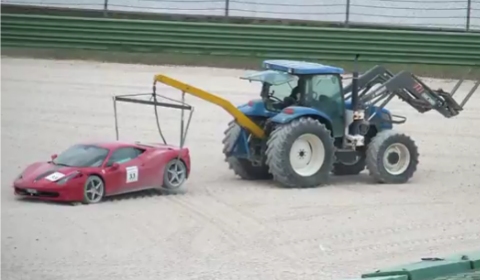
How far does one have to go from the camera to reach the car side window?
1512cm

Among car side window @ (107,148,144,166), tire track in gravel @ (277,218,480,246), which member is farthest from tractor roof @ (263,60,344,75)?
tire track in gravel @ (277,218,480,246)

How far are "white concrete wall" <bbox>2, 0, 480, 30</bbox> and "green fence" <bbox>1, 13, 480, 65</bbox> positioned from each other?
67.4 inches

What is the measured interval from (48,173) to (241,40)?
43.0 feet

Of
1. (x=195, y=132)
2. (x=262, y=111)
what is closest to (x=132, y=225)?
(x=262, y=111)

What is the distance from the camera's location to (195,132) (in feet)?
66.7

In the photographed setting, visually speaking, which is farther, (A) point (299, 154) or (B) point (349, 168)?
(B) point (349, 168)

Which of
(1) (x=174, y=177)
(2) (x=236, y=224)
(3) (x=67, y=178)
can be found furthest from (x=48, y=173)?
(2) (x=236, y=224)

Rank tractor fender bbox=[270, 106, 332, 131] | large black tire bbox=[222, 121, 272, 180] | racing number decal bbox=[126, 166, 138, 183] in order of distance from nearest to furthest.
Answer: racing number decal bbox=[126, 166, 138, 183]
tractor fender bbox=[270, 106, 332, 131]
large black tire bbox=[222, 121, 272, 180]

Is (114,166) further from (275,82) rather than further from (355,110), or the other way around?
(355,110)

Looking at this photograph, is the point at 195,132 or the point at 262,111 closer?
the point at 262,111

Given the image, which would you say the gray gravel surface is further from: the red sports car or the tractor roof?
the tractor roof

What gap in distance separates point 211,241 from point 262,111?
4.12 meters

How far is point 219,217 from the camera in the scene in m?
14.2

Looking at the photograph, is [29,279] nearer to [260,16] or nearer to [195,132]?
[195,132]
